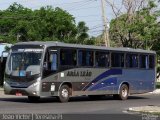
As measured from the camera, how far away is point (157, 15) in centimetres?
4650

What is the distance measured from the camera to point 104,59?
27.8 meters

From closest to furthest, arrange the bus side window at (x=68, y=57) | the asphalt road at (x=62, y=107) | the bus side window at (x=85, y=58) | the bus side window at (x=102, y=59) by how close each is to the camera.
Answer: the asphalt road at (x=62, y=107)
the bus side window at (x=68, y=57)
the bus side window at (x=85, y=58)
the bus side window at (x=102, y=59)

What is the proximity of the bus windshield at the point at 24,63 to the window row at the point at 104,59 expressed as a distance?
1443 millimetres

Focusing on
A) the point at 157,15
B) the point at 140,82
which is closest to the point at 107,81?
the point at 140,82

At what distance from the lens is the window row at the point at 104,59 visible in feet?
82.5

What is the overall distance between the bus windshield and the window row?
1.44m

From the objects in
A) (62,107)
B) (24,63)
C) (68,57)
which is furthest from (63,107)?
(68,57)

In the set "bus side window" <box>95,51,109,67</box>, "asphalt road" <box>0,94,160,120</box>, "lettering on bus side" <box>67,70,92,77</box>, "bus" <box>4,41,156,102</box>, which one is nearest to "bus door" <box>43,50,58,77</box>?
"bus" <box>4,41,156,102</box>

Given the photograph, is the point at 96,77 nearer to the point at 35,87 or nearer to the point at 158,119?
the point at 35,87

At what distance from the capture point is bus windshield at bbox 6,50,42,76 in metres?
23.7

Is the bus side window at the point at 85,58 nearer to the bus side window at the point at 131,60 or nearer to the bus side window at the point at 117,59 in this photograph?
the bus side window at the point at 117,59

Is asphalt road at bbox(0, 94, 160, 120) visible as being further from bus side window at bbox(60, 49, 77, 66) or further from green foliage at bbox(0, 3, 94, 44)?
green foliage at bbox(0, 3, 94, 44)

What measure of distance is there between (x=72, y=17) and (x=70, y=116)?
46.5m

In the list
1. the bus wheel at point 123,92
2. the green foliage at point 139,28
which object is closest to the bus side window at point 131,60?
the bus wheel at point 123,92
